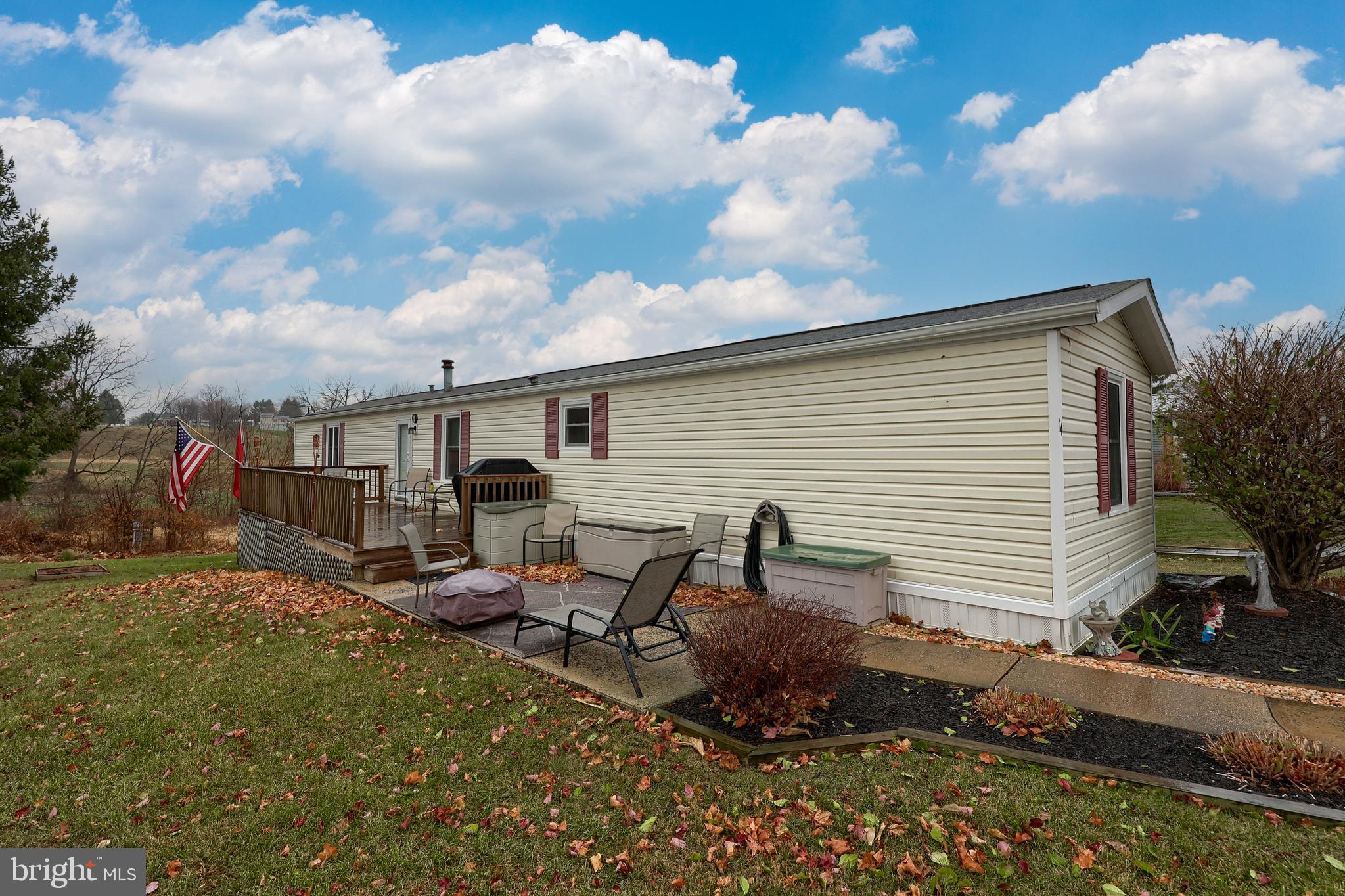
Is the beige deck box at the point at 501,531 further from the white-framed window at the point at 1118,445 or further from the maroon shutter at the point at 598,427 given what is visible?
A: the white-framed window at the point at 1118,445

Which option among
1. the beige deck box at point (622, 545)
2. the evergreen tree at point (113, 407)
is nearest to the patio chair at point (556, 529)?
the beige deck box at point (622, 545)

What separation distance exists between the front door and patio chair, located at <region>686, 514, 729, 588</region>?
31.4 ft

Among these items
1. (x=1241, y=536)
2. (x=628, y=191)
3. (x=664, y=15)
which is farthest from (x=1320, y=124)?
(x=628, y=191)

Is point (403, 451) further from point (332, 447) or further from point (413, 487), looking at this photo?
point (332, 447)

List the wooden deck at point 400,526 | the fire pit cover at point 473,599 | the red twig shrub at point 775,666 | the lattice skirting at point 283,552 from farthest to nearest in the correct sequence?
the wooden deck at point 400,526 < the lattice skirting at point 283,552 < the fire pit cover at point 473,599 < the red twig shrub at point 775,666

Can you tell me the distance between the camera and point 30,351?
13.4 m

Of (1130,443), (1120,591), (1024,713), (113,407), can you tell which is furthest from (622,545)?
(113,407)

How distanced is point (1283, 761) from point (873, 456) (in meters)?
4.01

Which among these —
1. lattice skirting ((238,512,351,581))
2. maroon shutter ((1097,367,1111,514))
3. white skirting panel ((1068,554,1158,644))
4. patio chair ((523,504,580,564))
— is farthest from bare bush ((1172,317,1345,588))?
lattice skirting ((238,512,351,581))

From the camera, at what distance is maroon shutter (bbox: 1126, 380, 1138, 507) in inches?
295

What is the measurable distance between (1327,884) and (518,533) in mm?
8659

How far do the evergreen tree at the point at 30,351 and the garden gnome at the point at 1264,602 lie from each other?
20.9 m

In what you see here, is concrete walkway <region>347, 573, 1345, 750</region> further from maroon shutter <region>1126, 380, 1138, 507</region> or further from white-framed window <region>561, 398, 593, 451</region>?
white-framed window <region>561, 398, 593, 451</region>

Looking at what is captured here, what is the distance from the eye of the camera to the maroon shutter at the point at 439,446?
1355 centimetres
